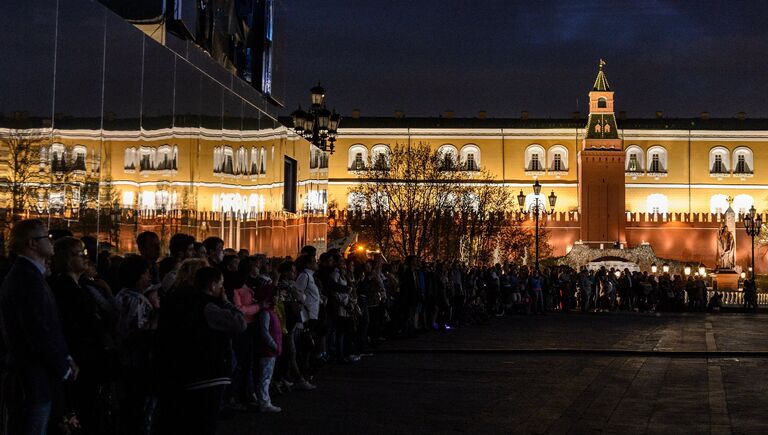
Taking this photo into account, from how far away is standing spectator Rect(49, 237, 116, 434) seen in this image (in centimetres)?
643

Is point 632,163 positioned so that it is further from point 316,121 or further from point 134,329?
point 134,329

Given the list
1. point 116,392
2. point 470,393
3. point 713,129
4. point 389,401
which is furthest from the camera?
point 713,129

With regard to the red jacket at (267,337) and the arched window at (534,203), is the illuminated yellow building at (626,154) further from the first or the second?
the red jacket at (267,337)

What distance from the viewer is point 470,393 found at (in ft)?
38.7

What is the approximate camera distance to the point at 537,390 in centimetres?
1207

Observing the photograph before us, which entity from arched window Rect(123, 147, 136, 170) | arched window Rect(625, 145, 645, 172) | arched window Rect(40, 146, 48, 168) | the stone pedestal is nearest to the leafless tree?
the stone pedestal

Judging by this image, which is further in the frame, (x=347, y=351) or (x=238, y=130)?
(x=347, y=351)

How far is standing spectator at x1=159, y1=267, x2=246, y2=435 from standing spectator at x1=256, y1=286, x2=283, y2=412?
3.57 meters

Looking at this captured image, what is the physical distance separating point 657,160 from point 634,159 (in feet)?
6.88

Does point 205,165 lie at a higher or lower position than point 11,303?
higher

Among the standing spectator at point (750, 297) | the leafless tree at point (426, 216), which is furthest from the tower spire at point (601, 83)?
the standing spectator at point (750, 297)

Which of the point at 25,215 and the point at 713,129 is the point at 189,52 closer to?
the point at 25,215

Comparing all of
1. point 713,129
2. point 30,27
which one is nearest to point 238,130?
point 30,27

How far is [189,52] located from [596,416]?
5.94 meters
